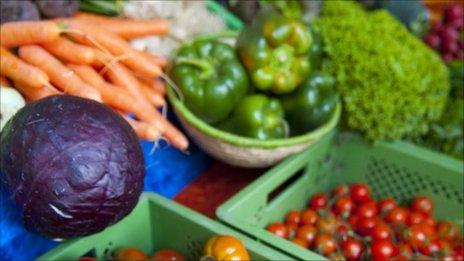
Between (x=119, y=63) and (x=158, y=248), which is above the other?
(x=119, y=63)

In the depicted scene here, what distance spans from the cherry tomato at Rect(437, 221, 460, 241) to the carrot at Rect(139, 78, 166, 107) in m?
0.82

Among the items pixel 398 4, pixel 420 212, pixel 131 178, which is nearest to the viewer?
pixel 131 178

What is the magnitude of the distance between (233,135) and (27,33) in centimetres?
54

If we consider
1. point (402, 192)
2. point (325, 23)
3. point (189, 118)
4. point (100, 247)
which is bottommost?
point (402, 192)

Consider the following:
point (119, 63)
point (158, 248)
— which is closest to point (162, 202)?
point (158, 248)

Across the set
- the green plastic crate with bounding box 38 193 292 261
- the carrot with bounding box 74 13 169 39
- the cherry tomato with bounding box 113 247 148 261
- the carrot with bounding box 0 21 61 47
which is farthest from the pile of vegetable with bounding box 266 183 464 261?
the carrot with bounding box 0 21 61 47

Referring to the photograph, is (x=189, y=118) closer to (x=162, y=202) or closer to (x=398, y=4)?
(x=162, y=202)

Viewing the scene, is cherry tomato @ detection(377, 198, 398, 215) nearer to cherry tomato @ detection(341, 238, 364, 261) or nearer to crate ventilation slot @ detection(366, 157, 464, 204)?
crate ventilation slot @ detection(366, 157, 464, 204)

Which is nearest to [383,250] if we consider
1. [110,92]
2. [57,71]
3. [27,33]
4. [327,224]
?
[327,224]

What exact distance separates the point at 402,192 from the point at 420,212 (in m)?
0.12

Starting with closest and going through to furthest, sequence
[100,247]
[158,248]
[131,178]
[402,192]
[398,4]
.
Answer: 1. [131,178]
2. [100,247]
3. [158,248]
4. [402,192]
5. [398,4]

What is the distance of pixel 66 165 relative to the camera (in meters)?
0.93

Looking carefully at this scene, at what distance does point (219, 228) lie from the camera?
1183 mm

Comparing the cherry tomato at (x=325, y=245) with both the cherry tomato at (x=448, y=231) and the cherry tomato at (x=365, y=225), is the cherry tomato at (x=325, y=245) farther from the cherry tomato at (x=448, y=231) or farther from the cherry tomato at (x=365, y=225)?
the cherry tomato at (x=448, y=231)
